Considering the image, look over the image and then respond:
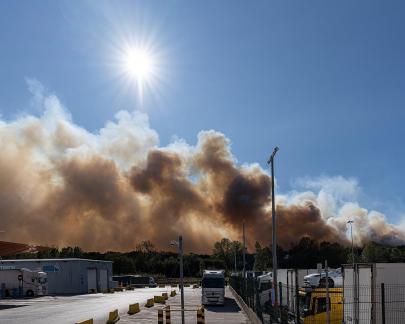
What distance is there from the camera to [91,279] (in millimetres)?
87812

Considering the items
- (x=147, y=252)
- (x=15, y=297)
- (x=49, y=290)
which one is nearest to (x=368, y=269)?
(x=15, y=297)

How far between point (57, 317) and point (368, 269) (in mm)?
25420

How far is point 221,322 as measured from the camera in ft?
109

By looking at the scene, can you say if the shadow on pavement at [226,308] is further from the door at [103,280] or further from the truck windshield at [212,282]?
the door at [103,280]

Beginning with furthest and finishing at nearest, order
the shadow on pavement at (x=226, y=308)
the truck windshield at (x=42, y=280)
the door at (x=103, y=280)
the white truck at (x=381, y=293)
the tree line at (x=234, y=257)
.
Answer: the tree line at (x=234, y=257) → the door at (x=103, y=280) → the truck windshield at (x=42, y=280) → the shadow on pavement at (x=226, y=308) → the white truck at (x=381, y=293)

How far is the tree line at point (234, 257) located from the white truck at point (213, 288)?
45644 millimetres

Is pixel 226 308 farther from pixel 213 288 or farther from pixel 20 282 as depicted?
pixel 20 282

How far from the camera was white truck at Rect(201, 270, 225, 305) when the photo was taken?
1806 inches

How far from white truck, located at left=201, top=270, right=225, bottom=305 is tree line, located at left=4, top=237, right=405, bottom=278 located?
45644mm

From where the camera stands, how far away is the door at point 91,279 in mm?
86044

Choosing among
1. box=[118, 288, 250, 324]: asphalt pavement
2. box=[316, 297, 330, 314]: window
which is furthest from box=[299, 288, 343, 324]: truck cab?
box=[118, 288, 250, 324]: asphalt pavement

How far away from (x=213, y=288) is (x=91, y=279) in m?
45.5

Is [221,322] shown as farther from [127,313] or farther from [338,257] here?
[338,257]

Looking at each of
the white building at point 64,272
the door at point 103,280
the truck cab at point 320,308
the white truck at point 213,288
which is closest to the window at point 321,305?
the truck cab at point 320,308
